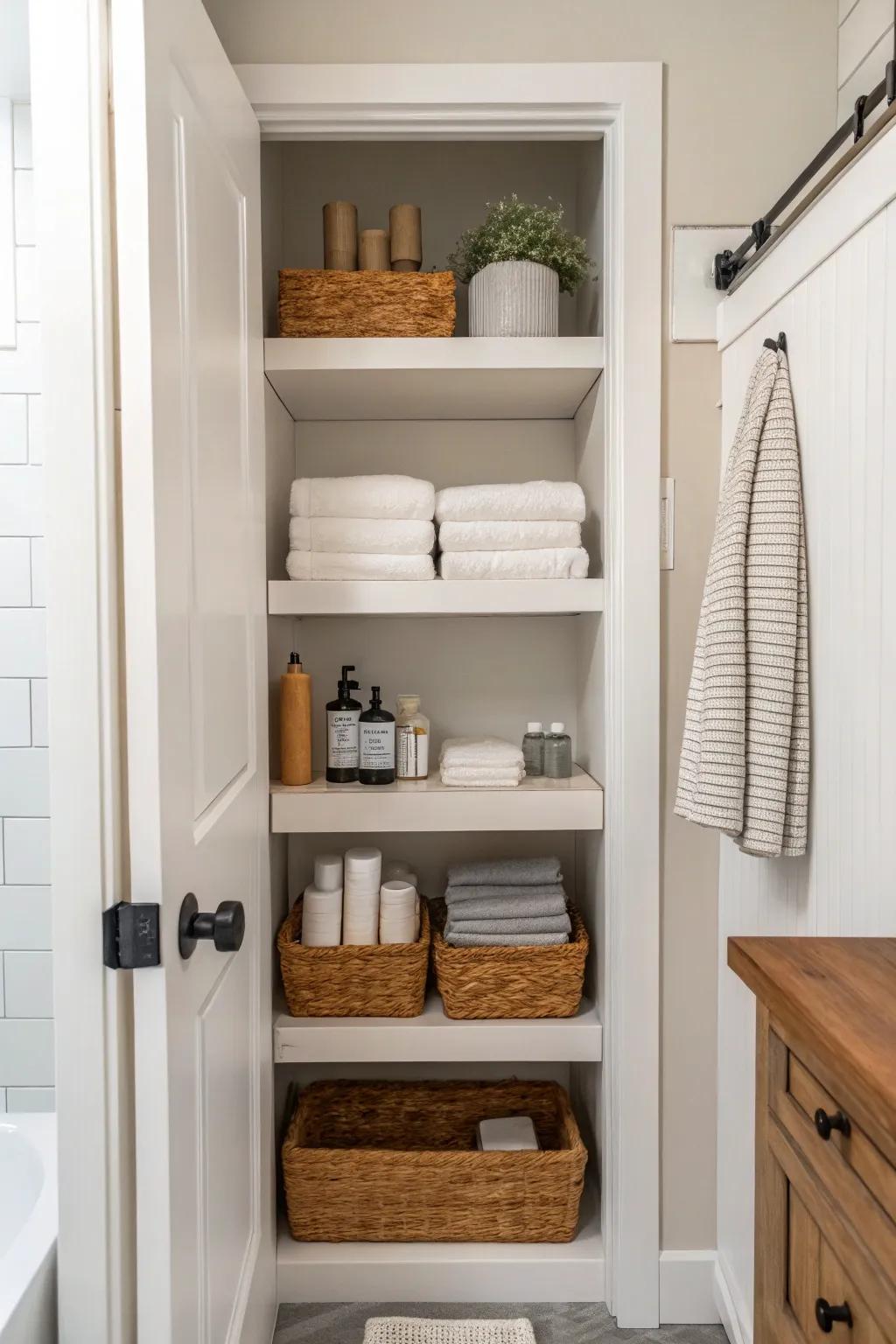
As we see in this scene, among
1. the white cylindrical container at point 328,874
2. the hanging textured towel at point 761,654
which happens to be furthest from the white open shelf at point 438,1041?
the hanging textured towel at point 761,654

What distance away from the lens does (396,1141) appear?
193 cm

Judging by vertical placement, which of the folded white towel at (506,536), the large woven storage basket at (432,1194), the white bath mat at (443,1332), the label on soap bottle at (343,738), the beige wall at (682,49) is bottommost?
the white bath mat at (443,1332)

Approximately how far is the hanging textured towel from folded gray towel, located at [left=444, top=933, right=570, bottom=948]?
20.3 inches

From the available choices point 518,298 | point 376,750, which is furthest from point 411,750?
point 518,298

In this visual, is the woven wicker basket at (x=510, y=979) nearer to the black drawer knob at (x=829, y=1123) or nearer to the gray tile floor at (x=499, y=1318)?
the gray tile floor at (x=499, y=1318)

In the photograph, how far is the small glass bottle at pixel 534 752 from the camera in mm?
1816

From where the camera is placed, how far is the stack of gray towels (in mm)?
1707

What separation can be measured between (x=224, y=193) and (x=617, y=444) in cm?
73

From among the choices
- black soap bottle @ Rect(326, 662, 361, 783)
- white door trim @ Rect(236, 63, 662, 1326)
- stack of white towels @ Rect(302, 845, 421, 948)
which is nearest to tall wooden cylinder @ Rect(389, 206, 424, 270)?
white door trim @ Rect(236, 63, 662, 1326)

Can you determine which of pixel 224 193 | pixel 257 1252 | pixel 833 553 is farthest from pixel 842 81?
pixel 257 1252

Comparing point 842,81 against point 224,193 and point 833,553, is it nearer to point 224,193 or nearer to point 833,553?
point 833,553

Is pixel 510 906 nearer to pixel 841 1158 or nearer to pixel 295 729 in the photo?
pixel 295 729

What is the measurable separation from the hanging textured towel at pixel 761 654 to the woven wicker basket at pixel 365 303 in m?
0.62

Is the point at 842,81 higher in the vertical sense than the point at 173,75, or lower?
higher
